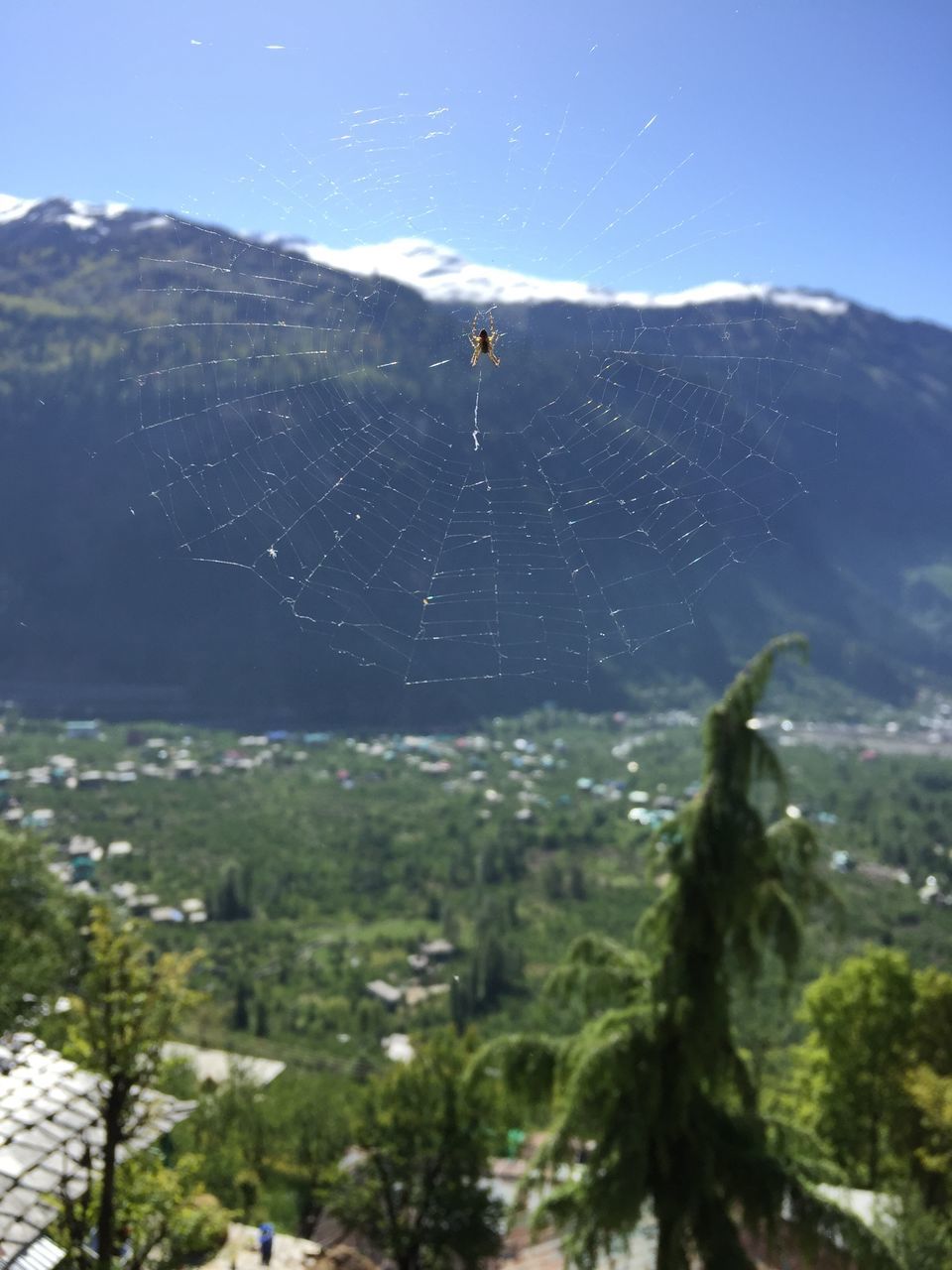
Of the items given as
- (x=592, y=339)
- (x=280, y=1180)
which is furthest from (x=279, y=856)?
(x=592, y=339)

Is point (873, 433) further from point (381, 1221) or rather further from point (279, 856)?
point (381, 1221)

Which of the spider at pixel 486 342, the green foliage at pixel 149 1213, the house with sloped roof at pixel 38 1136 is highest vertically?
the spider at pixel 486 342

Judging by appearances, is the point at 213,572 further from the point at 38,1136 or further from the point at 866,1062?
the point at 38,1136

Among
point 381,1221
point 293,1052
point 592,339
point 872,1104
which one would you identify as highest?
point 592,339

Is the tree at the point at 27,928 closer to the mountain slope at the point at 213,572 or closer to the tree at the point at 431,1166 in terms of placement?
the tree at the point at 431,1166

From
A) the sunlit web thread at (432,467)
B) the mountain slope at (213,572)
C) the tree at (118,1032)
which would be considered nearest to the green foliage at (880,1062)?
the sunlit web thread at (432,467)
